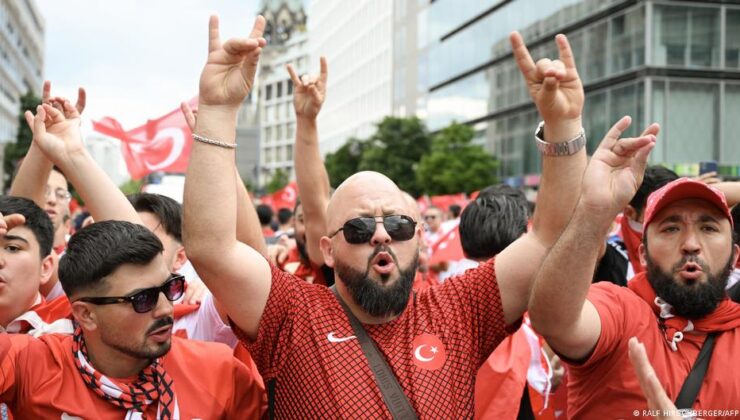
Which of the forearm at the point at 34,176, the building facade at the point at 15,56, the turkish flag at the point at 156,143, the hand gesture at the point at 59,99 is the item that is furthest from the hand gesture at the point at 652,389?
the building facade at the point at 15,56

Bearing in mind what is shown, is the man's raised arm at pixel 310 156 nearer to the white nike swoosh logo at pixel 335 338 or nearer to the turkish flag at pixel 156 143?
the white nike swoosh logo at pixel 335 338

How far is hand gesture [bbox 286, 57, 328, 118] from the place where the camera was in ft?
13.1

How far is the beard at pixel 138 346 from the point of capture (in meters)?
2.91

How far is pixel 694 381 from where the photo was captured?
9.49 feet

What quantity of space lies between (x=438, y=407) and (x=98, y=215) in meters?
1.74

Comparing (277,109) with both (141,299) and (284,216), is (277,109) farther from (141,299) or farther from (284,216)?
(141,299)

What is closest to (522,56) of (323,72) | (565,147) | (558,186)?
(565,147)

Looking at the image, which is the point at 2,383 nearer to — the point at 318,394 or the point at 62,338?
the point at 62,338

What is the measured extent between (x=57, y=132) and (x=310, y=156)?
1184mm

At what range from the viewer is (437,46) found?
50.4 m

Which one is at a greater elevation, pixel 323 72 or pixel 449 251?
pixel 323 72

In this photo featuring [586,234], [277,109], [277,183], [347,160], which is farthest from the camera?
[277,109]

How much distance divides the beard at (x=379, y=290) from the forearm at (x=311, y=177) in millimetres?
1240

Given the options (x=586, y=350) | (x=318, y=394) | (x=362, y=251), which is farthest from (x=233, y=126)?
(x=586, y=350)
